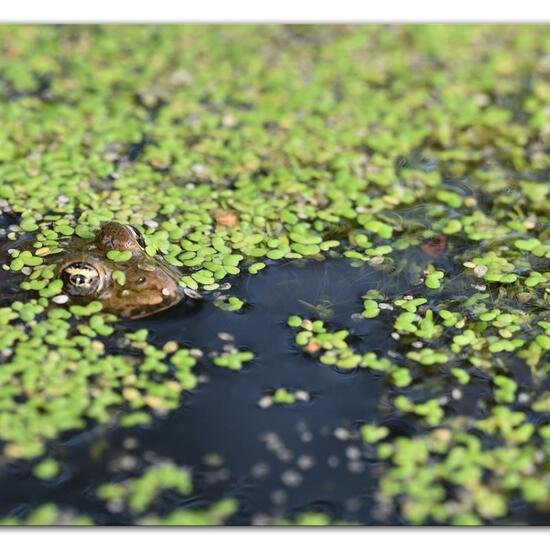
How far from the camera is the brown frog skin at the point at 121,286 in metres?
3.66

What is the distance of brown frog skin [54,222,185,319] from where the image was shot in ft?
12.0

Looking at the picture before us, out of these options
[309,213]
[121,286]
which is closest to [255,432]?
[121,286]

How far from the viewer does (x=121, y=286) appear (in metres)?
3.69

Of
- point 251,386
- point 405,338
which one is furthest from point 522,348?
point 251,386

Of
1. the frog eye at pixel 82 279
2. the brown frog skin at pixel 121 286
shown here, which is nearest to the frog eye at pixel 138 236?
the brown frog skin at pixel 121 286

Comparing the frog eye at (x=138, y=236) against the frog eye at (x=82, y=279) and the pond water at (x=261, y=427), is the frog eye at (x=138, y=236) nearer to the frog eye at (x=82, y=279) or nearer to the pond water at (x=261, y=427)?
the frog eye at (x=82, y=279)

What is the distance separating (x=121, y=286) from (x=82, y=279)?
167 mm

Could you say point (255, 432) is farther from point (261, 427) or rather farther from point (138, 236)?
point (138, 236)

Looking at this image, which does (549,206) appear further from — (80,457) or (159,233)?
(80,457)

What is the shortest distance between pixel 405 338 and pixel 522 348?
0.49 m

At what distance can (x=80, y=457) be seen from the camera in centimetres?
308

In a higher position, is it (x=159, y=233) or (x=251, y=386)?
(x=159, y=233)

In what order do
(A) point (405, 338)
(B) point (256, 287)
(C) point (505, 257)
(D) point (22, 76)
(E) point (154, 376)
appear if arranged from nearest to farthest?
(E) point (154, 376), (A) point (405, 338), (B) point (256, 287), (C) point (505, 257), (D) point (22, 76)

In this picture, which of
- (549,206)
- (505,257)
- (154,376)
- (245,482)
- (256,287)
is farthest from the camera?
(549,206)
